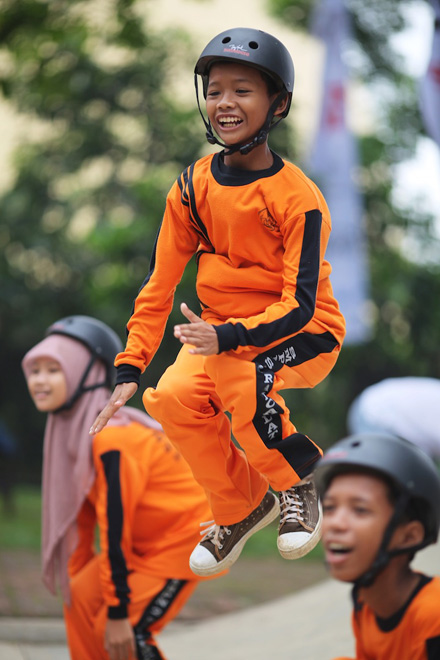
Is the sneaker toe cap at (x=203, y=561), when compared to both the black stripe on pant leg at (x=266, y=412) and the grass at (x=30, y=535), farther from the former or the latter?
the grass at (x=30, y=535)

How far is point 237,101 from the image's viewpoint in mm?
3514

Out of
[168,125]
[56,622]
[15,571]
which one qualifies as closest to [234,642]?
[56,622]

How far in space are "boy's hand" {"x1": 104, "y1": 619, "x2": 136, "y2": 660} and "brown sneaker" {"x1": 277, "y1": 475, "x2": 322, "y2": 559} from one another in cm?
147

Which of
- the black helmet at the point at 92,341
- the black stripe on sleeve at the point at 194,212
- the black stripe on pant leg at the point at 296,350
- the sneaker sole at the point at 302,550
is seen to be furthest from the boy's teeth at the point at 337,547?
the black helmet at the point at 92,341

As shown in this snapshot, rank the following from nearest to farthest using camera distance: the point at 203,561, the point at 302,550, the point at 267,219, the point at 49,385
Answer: the point at 267,219 → the point at 302,550 → the point at 203,561 → the point at 49,385

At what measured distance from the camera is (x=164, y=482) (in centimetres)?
526

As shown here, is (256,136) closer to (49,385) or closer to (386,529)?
(386,529)

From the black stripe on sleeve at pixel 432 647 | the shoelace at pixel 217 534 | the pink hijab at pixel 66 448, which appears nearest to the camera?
the black stripe on sleeve at pixel 432 647

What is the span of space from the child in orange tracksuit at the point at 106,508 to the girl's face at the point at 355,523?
7.32ft

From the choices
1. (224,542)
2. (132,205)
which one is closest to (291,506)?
(224,542)

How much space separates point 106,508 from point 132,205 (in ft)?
35.7

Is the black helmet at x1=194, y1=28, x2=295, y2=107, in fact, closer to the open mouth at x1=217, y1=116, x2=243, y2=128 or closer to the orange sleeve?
the open mouth at x1=217, y1=116, x2=243, y2=128

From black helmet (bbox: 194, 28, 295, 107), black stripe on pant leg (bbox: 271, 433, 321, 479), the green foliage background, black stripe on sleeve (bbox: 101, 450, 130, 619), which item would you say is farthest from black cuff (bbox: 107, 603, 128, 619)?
the green foliage background

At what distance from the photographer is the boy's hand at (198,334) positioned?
127 inches
